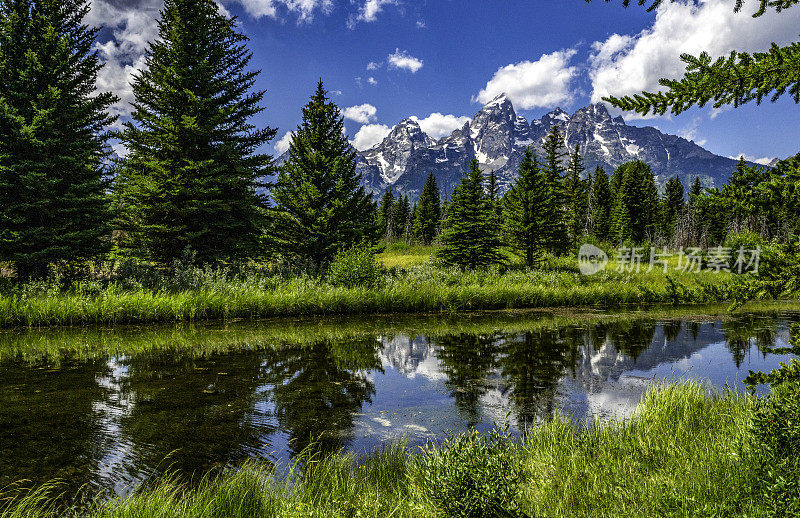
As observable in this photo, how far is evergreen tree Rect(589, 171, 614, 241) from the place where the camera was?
189 feet

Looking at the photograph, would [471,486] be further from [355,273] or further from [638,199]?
[638,199]

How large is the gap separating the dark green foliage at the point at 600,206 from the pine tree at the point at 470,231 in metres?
32.6

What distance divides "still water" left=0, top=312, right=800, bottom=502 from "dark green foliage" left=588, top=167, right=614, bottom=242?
155 ft

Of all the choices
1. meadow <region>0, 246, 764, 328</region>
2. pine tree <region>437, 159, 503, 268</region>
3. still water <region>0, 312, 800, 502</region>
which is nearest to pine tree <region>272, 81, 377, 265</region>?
meadow <region>0, 246, 764, 328</region>

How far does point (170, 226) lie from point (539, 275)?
811 inches

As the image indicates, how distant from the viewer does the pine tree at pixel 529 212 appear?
29656 mm

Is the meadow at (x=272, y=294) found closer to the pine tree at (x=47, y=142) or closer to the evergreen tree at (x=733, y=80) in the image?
the pine tree at (x=47, y=142)

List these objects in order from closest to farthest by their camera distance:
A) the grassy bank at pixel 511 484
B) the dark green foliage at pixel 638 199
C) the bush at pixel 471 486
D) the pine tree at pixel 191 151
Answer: the bush at pixel 471 486, the grassy bank at pixel 511 484, the pine tree at pixel 191 151, the dark green foliage at pixel 638 199

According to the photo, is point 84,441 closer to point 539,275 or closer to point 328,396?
point 328,396

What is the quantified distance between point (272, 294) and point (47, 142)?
9705 mm

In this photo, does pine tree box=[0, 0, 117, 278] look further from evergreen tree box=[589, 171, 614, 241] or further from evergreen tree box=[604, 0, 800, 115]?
evergreen tree box=[589, 171, 614, 241]

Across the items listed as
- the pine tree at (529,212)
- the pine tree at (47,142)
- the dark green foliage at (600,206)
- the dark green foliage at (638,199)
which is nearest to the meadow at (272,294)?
the pine tree at (47,142)

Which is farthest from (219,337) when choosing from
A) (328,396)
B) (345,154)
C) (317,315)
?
(345,154)

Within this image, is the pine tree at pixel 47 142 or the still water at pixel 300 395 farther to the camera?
the pine tree at pixel 47 142
